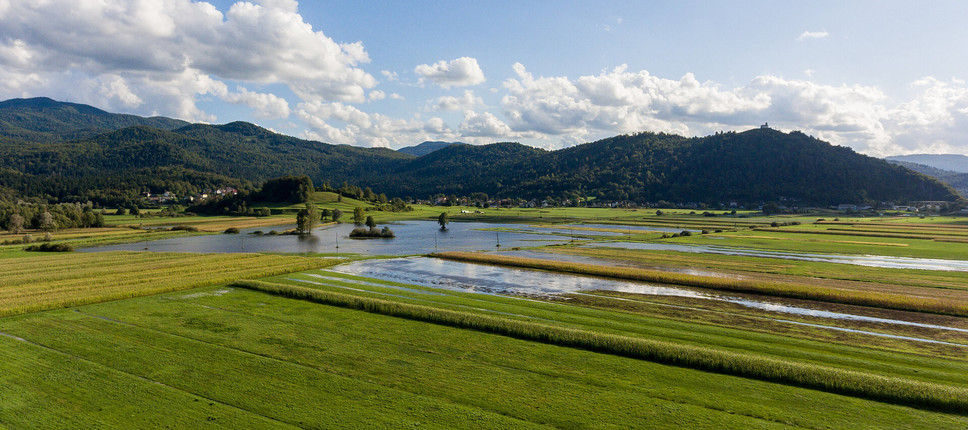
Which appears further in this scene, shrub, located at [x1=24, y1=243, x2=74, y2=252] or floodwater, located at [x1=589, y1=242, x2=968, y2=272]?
shrub, located at [x1=24, y1=243, x2=74, y2=252]

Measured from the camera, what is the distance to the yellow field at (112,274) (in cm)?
3475

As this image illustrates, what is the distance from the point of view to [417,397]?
1769 centimetres

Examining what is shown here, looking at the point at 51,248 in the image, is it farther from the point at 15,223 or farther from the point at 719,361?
the point at 719,361

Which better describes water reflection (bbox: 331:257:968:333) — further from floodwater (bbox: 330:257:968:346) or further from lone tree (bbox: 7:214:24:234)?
lone tree (bbox: 7:214:24:234)

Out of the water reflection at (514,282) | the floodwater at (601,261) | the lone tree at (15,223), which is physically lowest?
the water reflection at (514,282)

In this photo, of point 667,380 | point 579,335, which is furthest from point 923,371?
point 579,335

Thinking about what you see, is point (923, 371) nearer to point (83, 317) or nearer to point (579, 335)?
point (579, 335)

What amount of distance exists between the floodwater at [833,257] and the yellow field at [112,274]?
179 ft

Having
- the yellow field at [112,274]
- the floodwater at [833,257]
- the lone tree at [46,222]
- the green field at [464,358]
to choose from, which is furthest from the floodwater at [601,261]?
the lone tree at [46,222]

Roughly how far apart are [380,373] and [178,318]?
17.8 m

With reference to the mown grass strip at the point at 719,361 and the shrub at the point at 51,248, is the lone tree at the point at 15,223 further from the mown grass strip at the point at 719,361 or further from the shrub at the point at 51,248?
the mown grass strip at the point at 719,361

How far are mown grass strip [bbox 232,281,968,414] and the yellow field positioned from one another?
2252cm

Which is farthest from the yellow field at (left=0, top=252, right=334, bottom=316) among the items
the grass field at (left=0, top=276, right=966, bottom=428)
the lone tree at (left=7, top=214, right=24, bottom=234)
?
the lone tree at (left=7, top=214, right=24, bottom=234)

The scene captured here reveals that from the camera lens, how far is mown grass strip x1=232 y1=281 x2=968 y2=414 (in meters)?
17.4
